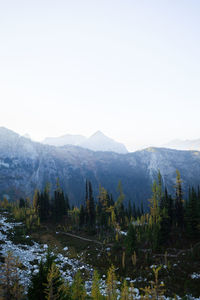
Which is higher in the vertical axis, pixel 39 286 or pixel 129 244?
pixel 39 286

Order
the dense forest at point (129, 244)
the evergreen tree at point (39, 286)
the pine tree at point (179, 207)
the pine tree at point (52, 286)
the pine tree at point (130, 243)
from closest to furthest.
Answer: the pine tree at point (52, 286), the evergreen tree at point (39, 286), the dense forest at point (129, 244), the pine tree at point (130, 243), the pine tree at point (179, 207)

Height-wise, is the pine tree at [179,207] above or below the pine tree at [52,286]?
below

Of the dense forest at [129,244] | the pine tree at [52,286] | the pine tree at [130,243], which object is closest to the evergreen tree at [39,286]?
the dense forest at [129,244]

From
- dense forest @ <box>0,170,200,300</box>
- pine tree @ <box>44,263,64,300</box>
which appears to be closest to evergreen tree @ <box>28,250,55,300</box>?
dense forest @ <box>0,170,200,300</box>

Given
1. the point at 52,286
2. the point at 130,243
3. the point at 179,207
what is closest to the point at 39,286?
the point at 52,286

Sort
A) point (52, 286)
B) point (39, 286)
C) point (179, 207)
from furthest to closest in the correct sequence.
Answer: point (179, 207), point (39, 286), point (52, 286)

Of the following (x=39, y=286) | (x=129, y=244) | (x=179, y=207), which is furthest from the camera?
(x=179, y=207)

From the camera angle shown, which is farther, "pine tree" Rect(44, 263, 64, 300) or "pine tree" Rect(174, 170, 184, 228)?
"pine tree" Rect(174, 170, 184, 228)

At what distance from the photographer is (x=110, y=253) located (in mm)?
50125

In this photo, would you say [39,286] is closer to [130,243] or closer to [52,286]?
[52,286]

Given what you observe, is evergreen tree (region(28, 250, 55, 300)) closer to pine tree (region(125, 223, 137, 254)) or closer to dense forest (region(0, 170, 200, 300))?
dense forest (region(0, 170, 200, 300))

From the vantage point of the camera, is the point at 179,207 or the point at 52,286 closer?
the point at 52,286

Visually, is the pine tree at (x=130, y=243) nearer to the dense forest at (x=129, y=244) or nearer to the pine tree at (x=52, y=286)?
the dense forest at (x=129, y=244)

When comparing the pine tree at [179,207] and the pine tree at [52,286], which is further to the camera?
the pine tree at [179,207]
